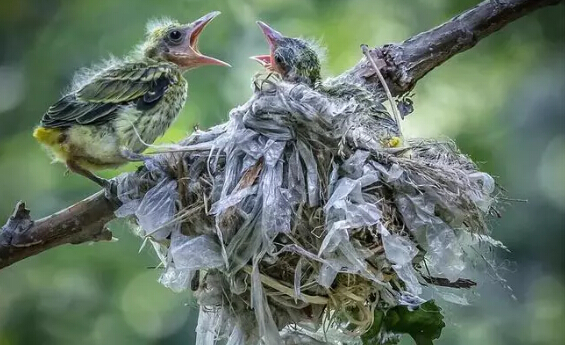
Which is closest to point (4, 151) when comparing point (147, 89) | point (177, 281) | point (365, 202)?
point (147, 89)

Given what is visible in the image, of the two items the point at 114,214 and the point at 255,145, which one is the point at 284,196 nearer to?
the point at 255,145

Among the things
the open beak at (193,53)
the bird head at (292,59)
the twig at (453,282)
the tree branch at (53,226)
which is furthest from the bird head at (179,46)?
the twig at (453,282)

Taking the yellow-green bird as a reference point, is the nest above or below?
below

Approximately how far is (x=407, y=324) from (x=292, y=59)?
835 millimetres

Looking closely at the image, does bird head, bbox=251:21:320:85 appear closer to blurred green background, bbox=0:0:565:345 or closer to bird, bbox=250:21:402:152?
bird, bbox=250:21:402:152

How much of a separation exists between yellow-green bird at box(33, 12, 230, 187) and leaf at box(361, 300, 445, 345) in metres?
0.75

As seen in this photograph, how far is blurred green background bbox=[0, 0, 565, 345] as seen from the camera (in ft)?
14.7

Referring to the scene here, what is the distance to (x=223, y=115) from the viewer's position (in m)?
4.21

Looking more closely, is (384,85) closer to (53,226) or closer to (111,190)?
(111,190)

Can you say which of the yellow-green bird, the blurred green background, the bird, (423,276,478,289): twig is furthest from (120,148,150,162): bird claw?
the blurred green background

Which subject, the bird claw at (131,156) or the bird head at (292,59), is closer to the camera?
the bird claw at (131,156)

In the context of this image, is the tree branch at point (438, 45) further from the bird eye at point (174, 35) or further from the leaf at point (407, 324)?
the leaf at point (407, 324)

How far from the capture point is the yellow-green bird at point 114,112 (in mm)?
2793

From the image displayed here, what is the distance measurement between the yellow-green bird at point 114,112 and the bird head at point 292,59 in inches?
7.3
